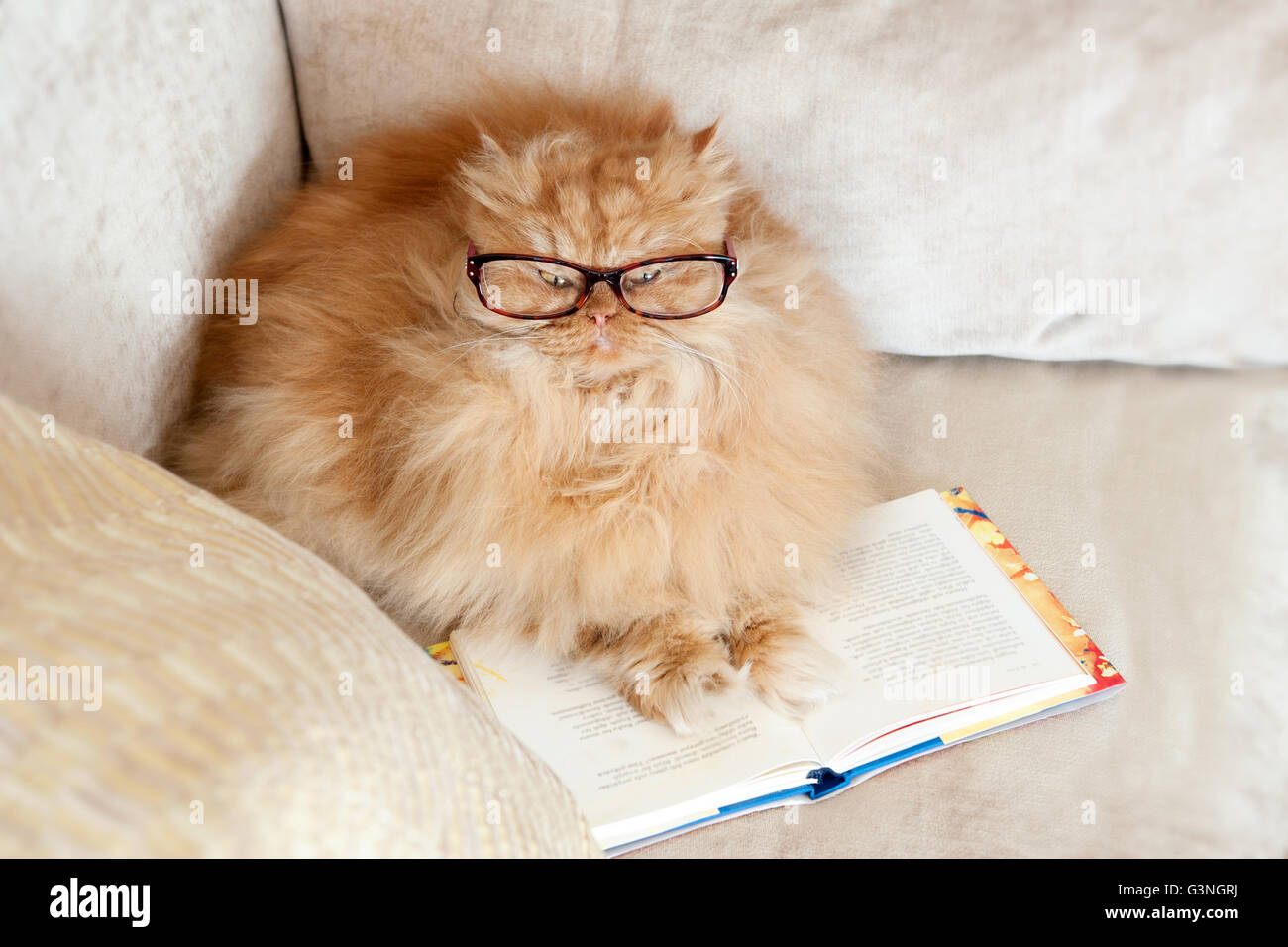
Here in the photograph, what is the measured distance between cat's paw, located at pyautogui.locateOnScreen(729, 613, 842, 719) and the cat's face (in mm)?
339

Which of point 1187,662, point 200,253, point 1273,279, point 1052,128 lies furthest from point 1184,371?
point 200,253

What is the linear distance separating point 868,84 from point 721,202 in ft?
1.26

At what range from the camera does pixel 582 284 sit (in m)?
1.05

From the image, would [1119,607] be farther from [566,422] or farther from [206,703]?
[206,703]

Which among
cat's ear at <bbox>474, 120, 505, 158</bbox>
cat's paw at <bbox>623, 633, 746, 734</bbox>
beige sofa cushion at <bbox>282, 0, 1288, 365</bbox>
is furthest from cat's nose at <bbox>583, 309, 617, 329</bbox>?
beige sofa cushion at <bbox>282, 0, 1288, 365</bbox>

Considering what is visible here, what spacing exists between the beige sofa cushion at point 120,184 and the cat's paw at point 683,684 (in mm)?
678

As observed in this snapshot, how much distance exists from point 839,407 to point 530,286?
0.45 meters

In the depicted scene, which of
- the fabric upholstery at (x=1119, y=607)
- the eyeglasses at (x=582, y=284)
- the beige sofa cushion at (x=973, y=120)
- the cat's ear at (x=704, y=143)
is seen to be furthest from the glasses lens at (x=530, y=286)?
the fabric upholstery at (x=1119, y=607)

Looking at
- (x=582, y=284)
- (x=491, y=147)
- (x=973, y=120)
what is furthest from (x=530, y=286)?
(x=973, y=120)

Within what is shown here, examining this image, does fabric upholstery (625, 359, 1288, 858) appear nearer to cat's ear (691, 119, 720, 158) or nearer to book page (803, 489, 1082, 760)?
book page (803, 489, 1082, 760)

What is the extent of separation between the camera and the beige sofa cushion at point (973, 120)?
1314 mm

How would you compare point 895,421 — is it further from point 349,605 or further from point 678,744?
point 349,605

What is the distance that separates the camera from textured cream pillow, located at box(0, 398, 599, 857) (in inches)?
22.7

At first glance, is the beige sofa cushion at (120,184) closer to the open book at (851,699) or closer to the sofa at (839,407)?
the sofa at (839,407)
